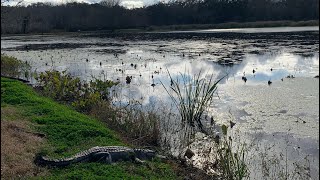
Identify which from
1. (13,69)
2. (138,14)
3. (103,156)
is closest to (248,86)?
(103,156)

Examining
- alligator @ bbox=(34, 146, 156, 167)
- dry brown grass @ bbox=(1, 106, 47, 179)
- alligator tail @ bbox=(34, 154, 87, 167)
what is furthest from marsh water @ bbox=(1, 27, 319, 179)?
dry brown grass @ bbox=(1, 106, 47, 179)

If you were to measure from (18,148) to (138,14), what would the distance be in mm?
33651

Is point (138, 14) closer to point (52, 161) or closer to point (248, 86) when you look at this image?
point (248, 86)

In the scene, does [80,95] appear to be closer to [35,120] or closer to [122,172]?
[35,120]

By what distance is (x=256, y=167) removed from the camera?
6266 millimetres

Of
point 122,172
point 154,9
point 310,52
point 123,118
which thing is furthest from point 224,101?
point 154,9

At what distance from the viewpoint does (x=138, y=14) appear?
3834cm

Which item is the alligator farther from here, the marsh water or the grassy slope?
the marsh water

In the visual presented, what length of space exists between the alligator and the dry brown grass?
20 centimetres

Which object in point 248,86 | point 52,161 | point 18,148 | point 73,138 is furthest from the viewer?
point 248,86

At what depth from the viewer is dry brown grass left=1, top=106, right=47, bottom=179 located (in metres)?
4.98

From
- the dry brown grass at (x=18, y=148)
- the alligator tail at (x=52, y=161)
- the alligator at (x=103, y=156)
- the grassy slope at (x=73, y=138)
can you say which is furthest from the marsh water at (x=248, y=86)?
the dry brown grass at (x=18, y=148)

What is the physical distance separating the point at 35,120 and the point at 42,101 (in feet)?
6.31

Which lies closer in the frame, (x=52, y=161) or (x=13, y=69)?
(x=52, y=161)
